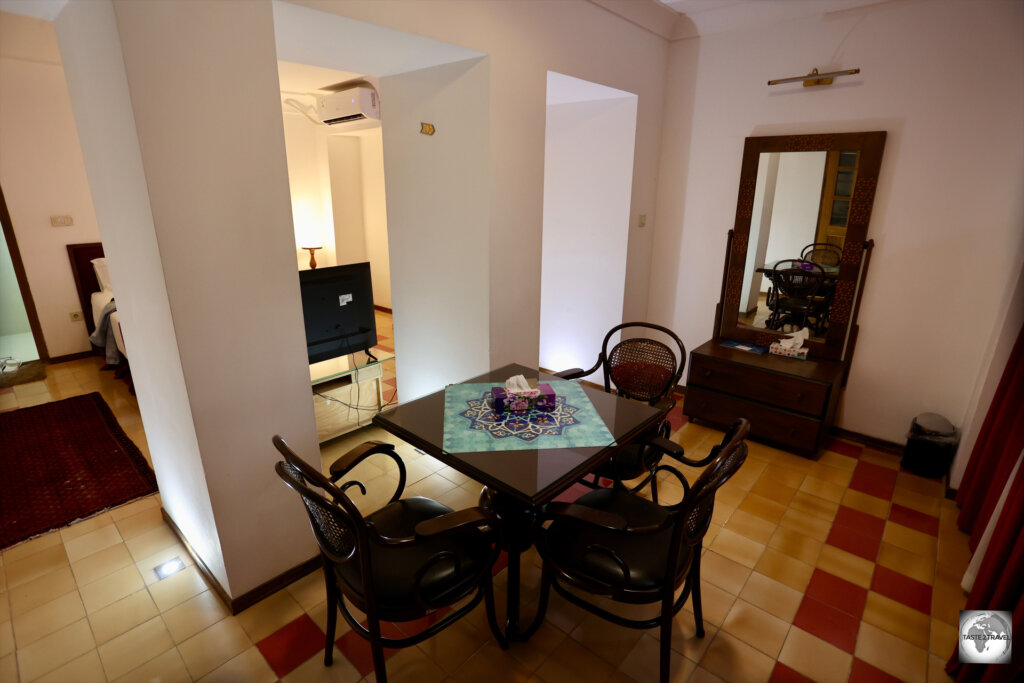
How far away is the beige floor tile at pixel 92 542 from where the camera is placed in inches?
93.5

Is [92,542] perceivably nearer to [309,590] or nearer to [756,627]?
[309,590]

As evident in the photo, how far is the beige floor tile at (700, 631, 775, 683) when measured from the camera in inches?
70.9

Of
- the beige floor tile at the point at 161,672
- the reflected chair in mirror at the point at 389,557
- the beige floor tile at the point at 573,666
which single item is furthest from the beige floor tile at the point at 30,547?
the beige floor tile at the point at 573,666

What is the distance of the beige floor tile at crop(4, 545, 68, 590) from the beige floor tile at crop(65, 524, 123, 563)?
33 millimetres

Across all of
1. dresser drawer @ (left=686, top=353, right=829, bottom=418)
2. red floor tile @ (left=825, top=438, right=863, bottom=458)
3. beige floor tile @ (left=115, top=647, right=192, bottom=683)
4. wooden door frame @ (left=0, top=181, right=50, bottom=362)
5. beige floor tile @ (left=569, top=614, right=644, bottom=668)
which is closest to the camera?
beige floor tile @ (left=115, top=647, right=192, bottom=683)

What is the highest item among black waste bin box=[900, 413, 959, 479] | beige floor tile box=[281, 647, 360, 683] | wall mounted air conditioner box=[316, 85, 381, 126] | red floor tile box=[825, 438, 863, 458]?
wall mounted air conditioner box=[316, 85, 381, 126]

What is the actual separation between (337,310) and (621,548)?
2016 millimetres

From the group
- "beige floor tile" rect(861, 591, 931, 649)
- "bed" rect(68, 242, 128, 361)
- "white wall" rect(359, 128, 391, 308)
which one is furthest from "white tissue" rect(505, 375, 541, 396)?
"bed" rect(68, 242, 128, 361)

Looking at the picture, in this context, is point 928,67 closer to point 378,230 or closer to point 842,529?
point 842,529

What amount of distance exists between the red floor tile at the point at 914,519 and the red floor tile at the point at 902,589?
1.55 ft

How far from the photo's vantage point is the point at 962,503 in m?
2.67

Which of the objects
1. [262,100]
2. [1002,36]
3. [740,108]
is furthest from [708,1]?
[262,100]

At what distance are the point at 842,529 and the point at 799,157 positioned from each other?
2267mm

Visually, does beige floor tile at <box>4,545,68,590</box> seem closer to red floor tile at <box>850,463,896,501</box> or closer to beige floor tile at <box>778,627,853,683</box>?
beige floor tile at <box>778,627,853,683</box>
